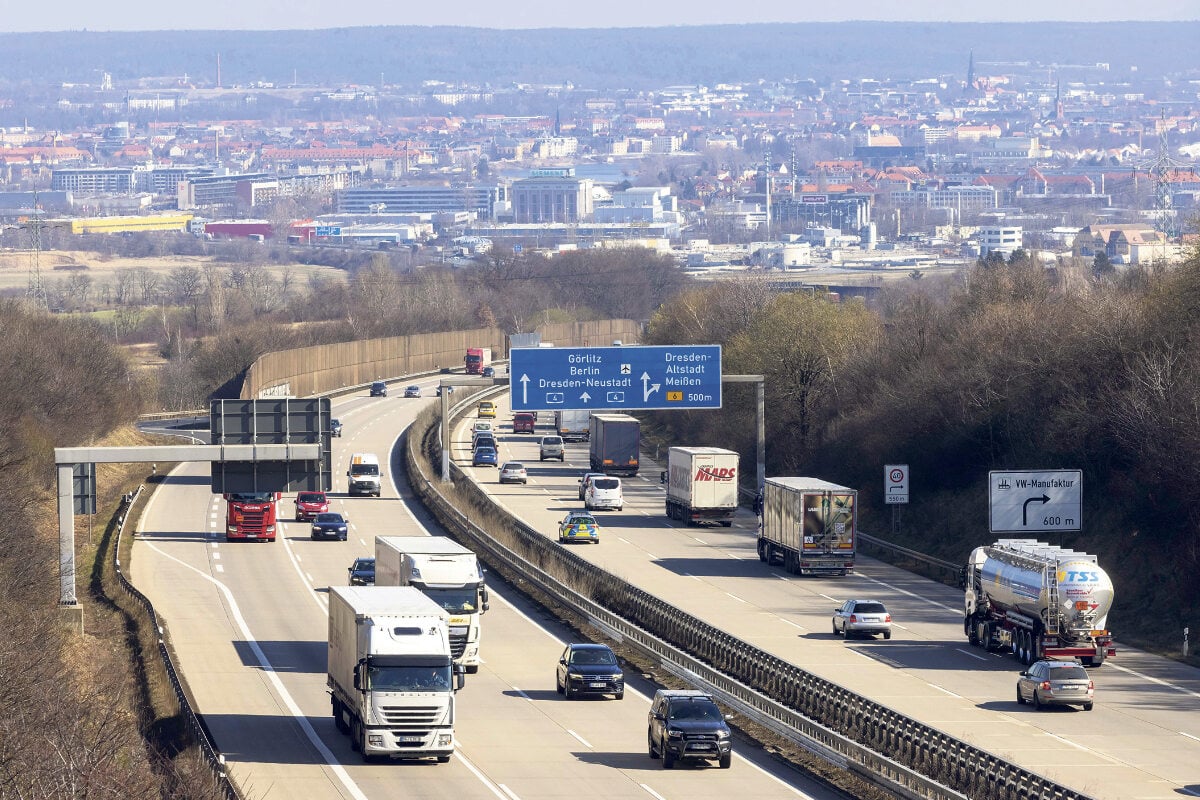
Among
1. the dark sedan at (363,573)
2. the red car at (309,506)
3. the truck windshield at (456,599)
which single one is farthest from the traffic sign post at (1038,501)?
the red car at (309,506)

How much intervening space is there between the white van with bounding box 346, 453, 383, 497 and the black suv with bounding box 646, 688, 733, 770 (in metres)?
50.7

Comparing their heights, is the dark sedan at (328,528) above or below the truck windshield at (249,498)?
below

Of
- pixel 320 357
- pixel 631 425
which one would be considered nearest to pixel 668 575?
pixel 631 425

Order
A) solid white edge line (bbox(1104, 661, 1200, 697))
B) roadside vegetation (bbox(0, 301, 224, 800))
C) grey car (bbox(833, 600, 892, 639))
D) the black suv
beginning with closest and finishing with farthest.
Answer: roadside vegetation (bbox(0, 301, 224, 800))
the black suv
solid white edge line (bbox(1104, 661, 1200, 697))
grey car (bbox(833, 600, 892, 639))

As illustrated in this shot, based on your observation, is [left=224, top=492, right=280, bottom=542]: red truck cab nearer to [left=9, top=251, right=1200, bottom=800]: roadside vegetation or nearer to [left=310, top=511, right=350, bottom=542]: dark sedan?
[left=310, top=511, right=350, bottom=542]: dark sedan

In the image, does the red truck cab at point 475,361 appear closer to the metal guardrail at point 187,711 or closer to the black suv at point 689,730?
the metal guardrail at point 187,711

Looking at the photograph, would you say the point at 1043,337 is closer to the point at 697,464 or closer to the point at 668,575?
the point at 697,464

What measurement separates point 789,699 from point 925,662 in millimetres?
8238

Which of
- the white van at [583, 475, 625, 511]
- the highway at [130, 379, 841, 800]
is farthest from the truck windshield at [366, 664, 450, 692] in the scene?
the white van at [583, 475, 625, 511]

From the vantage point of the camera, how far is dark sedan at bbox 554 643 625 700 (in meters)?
40.9

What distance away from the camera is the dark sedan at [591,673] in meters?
40.9

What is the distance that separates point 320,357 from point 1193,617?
94.9 metres

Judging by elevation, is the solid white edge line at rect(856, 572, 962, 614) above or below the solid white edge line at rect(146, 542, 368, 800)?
below

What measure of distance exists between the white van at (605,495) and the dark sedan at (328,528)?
1409 centimetres
